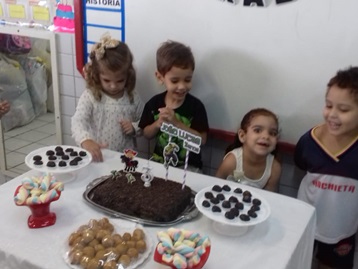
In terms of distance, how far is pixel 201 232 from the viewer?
1.08 meters

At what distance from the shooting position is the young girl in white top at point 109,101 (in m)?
1.66

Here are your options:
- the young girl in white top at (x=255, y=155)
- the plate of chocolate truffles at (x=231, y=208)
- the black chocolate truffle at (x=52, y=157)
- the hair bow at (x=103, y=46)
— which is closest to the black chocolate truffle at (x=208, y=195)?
the plate of chocolate truffles at (x=231, y=208)

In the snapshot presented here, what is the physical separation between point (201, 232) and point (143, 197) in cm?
20

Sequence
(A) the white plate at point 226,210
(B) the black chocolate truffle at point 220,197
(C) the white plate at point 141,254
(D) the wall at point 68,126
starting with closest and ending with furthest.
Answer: (C) the white plate at point 141,254 < (A) the white plate at point 226,210 < (B) the black chocolate truffle at point 220,197 < (D) the wall at point 68,126

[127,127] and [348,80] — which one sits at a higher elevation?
[348,80]

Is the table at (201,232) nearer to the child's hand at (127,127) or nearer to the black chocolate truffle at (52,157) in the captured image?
the black chocolate truffle at (52,157)

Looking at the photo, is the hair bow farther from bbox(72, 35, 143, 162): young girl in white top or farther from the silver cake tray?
the silver cake tray

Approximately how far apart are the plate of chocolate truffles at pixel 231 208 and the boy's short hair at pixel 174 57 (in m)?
0.60

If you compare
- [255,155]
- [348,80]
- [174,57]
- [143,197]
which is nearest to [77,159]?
[143,197]

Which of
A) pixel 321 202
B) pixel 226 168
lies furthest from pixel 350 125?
pixel 226 168

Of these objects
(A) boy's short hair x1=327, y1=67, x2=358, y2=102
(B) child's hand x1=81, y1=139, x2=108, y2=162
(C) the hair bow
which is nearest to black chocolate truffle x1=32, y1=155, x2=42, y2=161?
(B) child's hand x1=81, y1=139, x2=108, y2=162

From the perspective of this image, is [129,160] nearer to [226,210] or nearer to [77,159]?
[77,159]

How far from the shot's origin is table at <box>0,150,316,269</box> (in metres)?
0.96

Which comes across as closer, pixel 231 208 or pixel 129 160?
pixel 231 208
